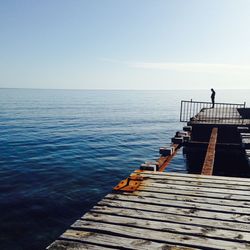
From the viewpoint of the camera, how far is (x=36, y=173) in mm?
16656

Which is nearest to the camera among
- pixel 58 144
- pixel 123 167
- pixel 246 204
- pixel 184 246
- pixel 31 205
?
pixel 184 246

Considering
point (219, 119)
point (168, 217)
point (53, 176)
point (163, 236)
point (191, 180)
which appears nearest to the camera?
point (163, 236)

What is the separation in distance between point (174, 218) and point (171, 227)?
360 mm

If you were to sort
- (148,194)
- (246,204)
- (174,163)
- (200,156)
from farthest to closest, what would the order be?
(174,163) < (200,156) < (148,194) < (246,204)

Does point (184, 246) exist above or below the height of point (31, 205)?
above

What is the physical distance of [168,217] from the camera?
5.00 metres

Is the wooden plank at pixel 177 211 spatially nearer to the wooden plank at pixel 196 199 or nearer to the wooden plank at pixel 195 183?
the wooden plank at pixel 196 199

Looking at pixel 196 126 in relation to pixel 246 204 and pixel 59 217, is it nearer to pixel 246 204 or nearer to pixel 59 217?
pixel 59 217

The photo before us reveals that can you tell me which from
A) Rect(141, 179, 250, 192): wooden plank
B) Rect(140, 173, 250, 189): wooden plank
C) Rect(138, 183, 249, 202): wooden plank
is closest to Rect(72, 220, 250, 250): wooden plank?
Rect(138, 183, 249, 202): wooden plank

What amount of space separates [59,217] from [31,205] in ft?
6.30

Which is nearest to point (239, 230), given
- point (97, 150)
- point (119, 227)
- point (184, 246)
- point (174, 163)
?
point (184, 246)

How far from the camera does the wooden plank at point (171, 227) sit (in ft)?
14.2

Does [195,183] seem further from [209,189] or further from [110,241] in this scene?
[110,241]

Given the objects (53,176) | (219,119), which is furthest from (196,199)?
(219,119)
